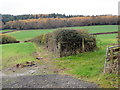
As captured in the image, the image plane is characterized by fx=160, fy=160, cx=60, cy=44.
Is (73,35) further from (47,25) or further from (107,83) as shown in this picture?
(47,25)

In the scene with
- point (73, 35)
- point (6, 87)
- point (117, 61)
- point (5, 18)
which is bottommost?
point (6, 87)

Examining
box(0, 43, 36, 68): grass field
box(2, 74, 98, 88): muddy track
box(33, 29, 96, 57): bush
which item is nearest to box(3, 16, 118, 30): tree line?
box(0, 43, 36, 68): grass field

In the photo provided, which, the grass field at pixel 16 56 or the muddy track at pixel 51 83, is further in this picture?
the grass field at pixel 16 56

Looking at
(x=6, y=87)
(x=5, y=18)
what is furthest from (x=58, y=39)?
(x=5, y=18)

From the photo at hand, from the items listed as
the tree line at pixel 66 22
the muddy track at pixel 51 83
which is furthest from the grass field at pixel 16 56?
the tree line at pixel 66 22

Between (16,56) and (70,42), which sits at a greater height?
(70,42)

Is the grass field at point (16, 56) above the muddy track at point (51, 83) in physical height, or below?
below

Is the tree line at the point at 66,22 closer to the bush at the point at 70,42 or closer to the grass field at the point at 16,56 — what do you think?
the grass field at the point at 16,56

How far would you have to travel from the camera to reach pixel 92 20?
5028cm

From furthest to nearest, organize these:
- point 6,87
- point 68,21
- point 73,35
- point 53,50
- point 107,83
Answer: point 68,21 → point 53,50 → point 73,35 → point 6,87 → point 107,83

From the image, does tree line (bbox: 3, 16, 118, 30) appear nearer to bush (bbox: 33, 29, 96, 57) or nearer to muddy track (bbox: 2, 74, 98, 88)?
bush (bbox: 33, 29, 96, 57)

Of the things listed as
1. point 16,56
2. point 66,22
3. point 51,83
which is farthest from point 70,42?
point 66,22

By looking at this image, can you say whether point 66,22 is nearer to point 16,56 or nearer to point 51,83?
point 16,56

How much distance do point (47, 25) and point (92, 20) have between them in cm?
1419
